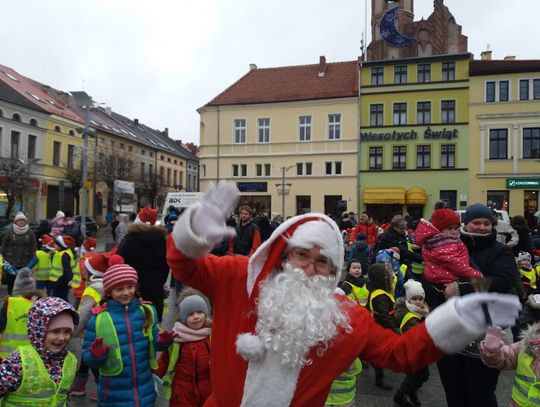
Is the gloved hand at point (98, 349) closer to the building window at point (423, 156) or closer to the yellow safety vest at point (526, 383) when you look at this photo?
the yellow safety vest at point (526, 383)

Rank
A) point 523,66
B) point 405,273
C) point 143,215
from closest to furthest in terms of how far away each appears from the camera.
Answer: point 143,215 < point 405,273 < point 523,66

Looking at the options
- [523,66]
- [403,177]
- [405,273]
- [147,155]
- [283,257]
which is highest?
[523,66]

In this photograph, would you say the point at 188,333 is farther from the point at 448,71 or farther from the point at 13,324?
the point at 448,71

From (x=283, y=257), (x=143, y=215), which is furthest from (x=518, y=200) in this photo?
(x=283, y=257)

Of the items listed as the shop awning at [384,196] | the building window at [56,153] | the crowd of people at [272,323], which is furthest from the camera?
the building window at [56,153]

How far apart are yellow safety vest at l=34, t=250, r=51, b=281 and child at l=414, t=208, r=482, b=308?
627 cm

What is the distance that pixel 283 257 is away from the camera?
7.02ft

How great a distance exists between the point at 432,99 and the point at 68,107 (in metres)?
29.8

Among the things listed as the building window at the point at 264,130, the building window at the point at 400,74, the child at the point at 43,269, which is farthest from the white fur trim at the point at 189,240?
the building window at the point at 264,130

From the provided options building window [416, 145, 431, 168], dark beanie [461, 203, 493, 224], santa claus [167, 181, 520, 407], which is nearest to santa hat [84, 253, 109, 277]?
santa claus [167, 181, 520, 407]

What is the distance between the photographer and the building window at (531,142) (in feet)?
Answer: 97.0

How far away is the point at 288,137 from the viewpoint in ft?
115

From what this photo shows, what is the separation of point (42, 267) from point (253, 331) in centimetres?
673

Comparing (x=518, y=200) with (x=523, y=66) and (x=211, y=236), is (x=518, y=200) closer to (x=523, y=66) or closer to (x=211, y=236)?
(x=523, y=66)
